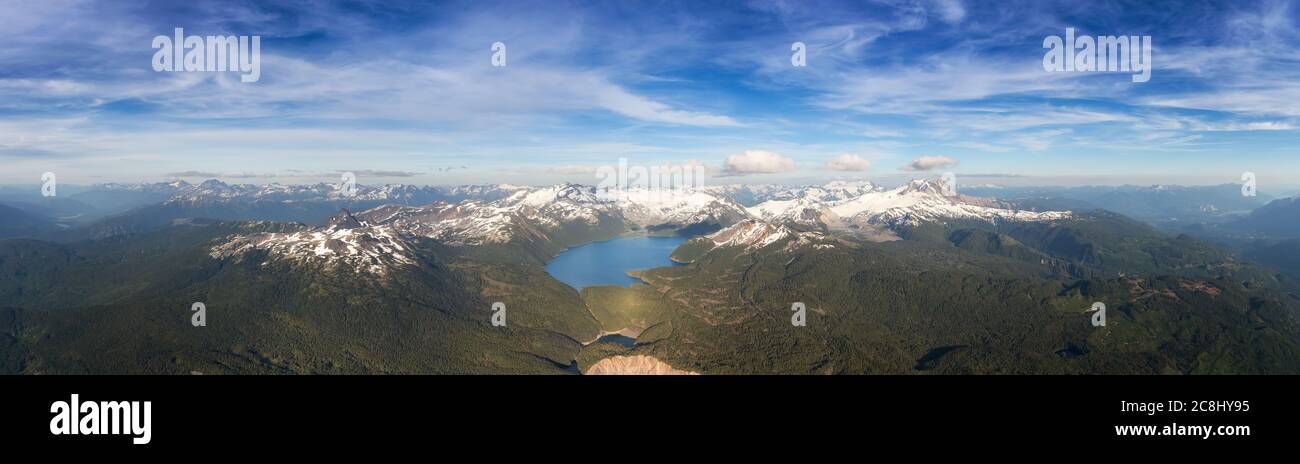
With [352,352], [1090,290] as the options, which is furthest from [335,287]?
[1090,290]

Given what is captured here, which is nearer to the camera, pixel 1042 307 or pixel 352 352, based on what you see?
pixel 352 352

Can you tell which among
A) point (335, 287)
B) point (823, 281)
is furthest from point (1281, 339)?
point (335, 287)

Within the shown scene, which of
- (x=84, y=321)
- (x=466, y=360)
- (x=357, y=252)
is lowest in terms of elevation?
(x=466, y=360)

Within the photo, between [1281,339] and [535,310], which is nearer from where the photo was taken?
[1281,339]
